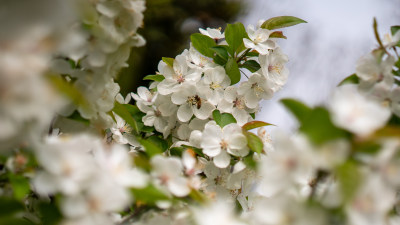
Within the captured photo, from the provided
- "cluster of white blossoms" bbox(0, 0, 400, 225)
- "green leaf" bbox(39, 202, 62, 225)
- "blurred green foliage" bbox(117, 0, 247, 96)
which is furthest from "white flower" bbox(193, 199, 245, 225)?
"blurred green foliage" bbox(117, 0, 247, 96)

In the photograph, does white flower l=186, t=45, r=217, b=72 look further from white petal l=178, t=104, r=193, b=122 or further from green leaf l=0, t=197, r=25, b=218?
green leaf l=0, t=197, r=25, b=218

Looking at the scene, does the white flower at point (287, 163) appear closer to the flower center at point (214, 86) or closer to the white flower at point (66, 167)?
the white flower at point (66, 167)

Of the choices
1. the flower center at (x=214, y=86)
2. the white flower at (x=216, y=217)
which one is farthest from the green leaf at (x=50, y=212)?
the flower center at (x=214, y=86)

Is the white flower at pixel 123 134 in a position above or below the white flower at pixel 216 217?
below

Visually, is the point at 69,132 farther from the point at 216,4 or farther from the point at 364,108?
the point at 216,4

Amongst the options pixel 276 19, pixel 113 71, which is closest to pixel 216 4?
pixel 276 19

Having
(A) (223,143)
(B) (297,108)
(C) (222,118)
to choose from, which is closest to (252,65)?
(C) (222,118)
